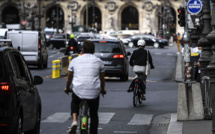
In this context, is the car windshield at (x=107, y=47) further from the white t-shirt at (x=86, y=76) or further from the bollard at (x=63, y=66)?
the white t-shirt at (x=86, y=76)

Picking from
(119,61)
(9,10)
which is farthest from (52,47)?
(9,10)

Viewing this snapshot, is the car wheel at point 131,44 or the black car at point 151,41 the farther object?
the car wheel at point 131,44

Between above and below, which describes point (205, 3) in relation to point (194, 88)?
above

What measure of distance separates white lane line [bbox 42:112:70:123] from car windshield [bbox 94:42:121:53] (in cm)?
1079

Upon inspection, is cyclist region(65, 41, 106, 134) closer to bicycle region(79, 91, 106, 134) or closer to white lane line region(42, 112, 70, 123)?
bicycle region(79, 91, 106, 134)

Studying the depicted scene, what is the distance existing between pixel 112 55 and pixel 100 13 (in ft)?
289

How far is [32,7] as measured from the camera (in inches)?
4299

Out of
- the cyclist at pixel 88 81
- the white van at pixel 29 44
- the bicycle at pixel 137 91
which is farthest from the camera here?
the white van at pixel 29 44

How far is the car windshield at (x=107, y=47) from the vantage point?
84.9 feet

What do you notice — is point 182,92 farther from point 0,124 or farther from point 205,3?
point 0,124

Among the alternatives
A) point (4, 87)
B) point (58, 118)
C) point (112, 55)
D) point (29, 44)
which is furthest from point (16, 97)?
point (29, 44)

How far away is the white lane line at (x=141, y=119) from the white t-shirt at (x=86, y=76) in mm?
4629

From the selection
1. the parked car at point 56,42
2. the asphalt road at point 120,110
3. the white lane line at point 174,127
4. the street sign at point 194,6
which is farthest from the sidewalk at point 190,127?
the parked car at point 56,42

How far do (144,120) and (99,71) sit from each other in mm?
5138
